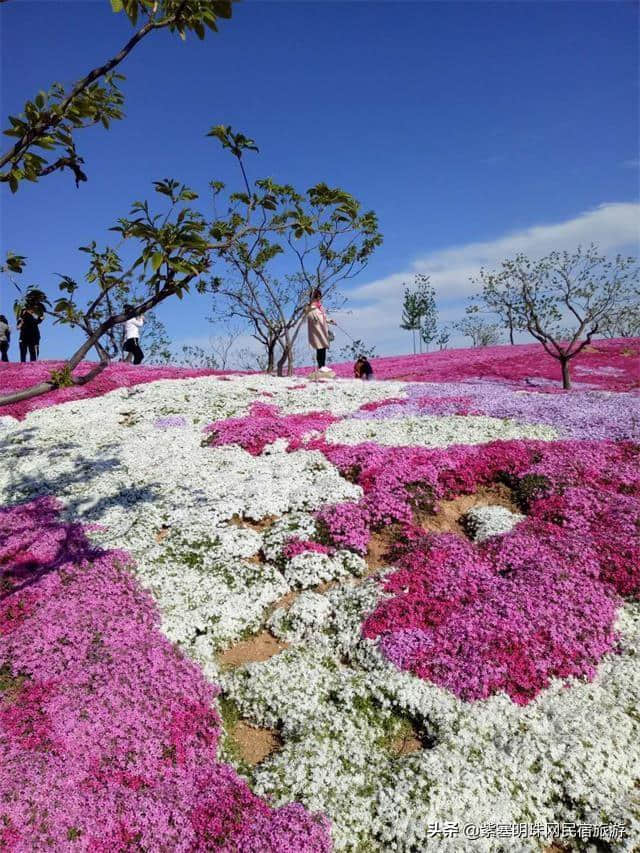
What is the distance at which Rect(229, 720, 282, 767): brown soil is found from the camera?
6.66m

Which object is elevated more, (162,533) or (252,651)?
(162,533)

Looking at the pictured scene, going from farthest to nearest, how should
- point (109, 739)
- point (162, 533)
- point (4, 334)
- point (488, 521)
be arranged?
1. point (4, 334)
2. point (162, 533)
3. point (488, 521)
4. point (109, 739)

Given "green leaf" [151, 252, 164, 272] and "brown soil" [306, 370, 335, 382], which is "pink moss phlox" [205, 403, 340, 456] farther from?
"green leaf" [151, 252, 164, 272]

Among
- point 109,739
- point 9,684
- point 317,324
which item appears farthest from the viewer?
point 317,324

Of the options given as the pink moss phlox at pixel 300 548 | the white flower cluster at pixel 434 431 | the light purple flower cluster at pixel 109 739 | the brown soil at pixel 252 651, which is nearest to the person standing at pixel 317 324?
the white flower cluster at pixel 434 431

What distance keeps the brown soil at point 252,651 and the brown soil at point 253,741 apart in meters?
1.04

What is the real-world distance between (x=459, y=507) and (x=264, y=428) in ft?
24.4

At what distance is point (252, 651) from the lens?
8297mm

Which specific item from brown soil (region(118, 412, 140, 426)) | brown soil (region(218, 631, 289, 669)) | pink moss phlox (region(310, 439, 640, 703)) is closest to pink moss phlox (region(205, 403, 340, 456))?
pink moss phlox (region(310, 439, 640, 703))

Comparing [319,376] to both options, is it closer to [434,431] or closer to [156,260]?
[434,431]

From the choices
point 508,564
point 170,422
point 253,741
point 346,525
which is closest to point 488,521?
point 508,564

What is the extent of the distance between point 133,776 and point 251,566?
432cm

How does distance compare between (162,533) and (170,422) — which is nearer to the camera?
(162,533)

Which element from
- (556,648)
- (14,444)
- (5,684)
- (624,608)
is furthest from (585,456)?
(14,444)
